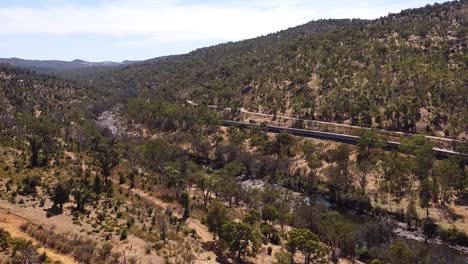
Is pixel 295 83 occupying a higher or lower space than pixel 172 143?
higher

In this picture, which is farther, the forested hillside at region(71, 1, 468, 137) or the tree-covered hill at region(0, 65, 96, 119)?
the tree-covered hill at region(0, 65, 96, 119)

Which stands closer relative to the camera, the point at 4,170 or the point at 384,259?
the point at 384,259

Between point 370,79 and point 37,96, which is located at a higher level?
point 370,79

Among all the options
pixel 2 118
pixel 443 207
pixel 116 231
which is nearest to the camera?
pixel 116 231

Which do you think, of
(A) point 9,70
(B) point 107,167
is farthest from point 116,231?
(A) point 9,70

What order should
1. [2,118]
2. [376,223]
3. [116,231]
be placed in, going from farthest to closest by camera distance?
[2,118] → [376,223] → [116,231]

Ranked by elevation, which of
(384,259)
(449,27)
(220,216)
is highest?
(449,27)

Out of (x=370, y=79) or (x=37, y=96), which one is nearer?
(x=370, y=79)

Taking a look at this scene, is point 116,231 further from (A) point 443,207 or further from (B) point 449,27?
(B) point 449,27
